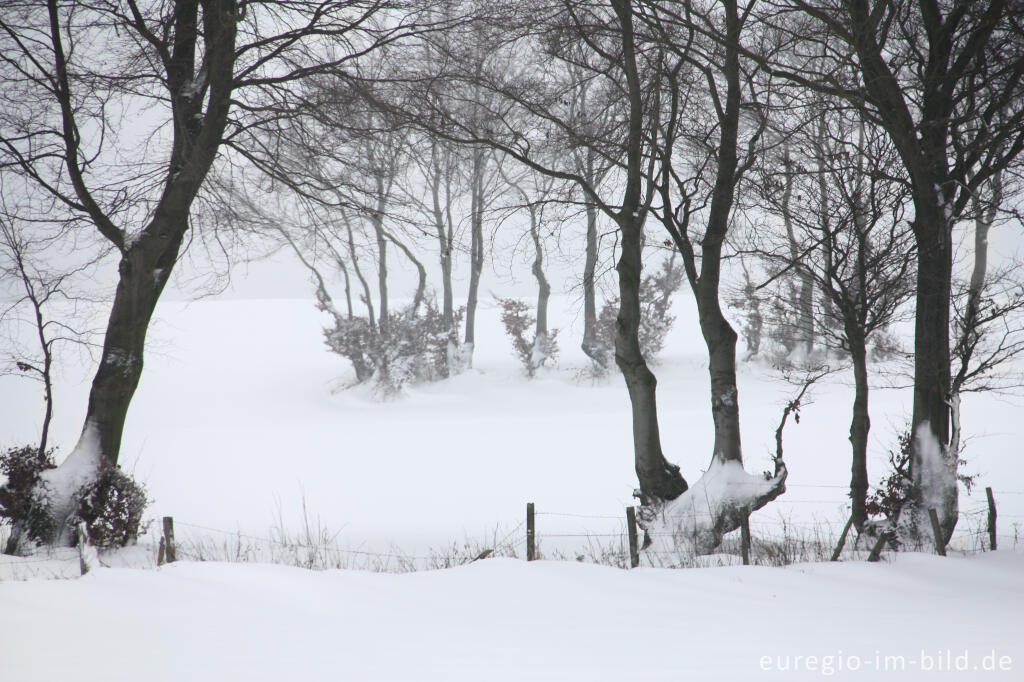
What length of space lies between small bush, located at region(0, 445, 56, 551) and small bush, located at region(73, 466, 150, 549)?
0.36 m

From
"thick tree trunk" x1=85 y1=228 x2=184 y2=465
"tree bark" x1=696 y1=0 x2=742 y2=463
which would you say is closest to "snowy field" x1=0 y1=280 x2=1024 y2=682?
"thick tree trunk" x1=85 y1=228 x2=184 y2=465

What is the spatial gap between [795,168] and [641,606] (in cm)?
631

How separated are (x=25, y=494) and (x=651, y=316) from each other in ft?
63.2

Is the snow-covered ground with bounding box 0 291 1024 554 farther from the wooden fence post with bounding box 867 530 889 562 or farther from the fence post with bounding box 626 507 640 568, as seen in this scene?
the wooden fence post with bounding box 867 530 889 562

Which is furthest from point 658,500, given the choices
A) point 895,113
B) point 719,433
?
point 895,113

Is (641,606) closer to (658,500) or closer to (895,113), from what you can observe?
(658,500)

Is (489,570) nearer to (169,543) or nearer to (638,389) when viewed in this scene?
(638,389)

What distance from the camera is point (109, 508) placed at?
8438 mm

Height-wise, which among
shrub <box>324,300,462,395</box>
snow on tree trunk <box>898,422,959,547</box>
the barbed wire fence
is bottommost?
the barbed wire fence

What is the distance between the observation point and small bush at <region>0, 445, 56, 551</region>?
8203 millimetres

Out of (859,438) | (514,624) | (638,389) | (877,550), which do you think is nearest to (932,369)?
(859,438)

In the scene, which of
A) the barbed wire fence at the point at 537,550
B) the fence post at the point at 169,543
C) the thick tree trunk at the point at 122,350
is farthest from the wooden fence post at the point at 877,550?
the thick tree trunk at the point at 122,350

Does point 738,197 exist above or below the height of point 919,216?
above

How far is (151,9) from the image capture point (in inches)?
348
